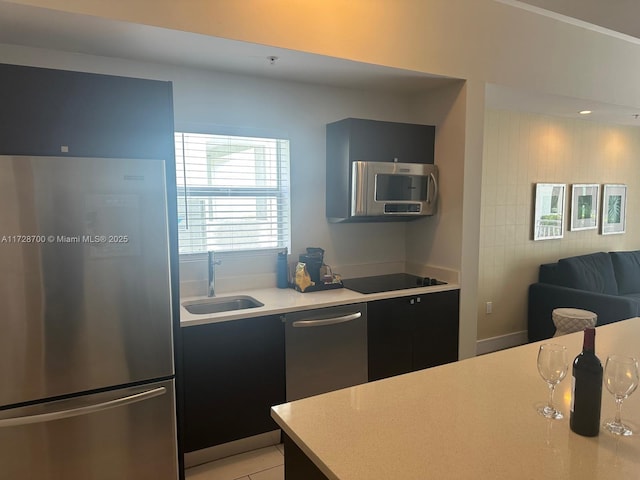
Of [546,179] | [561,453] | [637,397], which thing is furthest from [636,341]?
[546,179]

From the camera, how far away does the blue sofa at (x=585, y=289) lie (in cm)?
402

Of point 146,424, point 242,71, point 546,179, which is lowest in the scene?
point 146,424

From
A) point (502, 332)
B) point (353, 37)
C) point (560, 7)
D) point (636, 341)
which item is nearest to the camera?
point (560, 7)

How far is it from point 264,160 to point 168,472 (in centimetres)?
204

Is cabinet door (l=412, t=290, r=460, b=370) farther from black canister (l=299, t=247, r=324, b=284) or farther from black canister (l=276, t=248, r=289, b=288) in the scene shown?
black canister (l=276, t=248, r=289, b=288)

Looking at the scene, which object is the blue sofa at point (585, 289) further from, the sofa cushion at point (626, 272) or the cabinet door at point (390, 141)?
the cabinet door at point (390, 141)

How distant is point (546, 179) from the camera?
4691 millimetres

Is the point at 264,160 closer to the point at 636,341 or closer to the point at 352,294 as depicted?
the point at 352,294

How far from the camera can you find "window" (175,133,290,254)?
2930 millimetres

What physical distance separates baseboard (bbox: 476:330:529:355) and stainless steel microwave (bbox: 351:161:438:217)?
72.0 inches

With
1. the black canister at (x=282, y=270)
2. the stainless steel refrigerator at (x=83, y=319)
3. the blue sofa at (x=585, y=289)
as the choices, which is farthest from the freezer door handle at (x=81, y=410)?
the blue sofa at (x=585, y=289)

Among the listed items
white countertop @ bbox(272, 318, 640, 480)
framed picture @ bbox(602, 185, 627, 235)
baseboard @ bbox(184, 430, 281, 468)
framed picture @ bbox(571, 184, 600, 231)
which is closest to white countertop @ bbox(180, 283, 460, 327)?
baseboard @ bbox(184, 430, 281, 468)

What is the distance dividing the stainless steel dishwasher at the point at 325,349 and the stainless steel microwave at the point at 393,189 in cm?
74

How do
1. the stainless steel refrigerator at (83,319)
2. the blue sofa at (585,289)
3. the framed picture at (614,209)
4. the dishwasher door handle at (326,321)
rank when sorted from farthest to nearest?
1. the framed picture at (614,209)
2. the blue sofa at (585,289)
3. the dishwasher door handle at (326,321)
4. the stainless steel refrigerator at (83,319)
